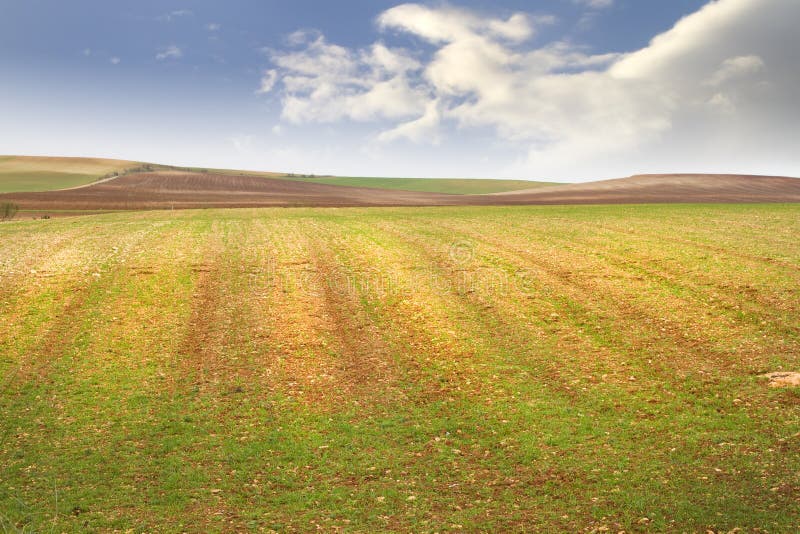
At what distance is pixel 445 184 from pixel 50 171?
3965 inches

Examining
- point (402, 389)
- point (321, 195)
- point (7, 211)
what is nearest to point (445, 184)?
point (321, 195)

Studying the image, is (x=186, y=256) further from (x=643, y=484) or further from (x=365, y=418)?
(x=643, y=484)

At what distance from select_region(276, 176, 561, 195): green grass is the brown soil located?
44.6m

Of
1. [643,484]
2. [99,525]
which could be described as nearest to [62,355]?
[99,525]

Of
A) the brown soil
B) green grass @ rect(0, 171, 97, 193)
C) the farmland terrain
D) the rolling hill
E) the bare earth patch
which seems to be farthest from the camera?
green grass @ rect(0, 171, 97, 193)

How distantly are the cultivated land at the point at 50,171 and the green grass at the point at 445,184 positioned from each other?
51.8 meters

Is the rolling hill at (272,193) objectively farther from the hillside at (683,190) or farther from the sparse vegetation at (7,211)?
the sparse vegetation at (7,211)

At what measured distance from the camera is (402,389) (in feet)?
48.1

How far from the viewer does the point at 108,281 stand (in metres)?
22.9

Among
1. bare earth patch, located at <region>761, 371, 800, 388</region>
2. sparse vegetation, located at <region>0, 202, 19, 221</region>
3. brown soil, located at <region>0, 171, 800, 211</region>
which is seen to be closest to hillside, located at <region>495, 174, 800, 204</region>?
brown soil, located at <region>0, 171, 800, 211</region>

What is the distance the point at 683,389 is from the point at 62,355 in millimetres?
17910

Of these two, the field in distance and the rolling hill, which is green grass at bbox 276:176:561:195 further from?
the rolling hill

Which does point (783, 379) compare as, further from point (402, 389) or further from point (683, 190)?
point (683, 190)

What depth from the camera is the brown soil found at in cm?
6488
